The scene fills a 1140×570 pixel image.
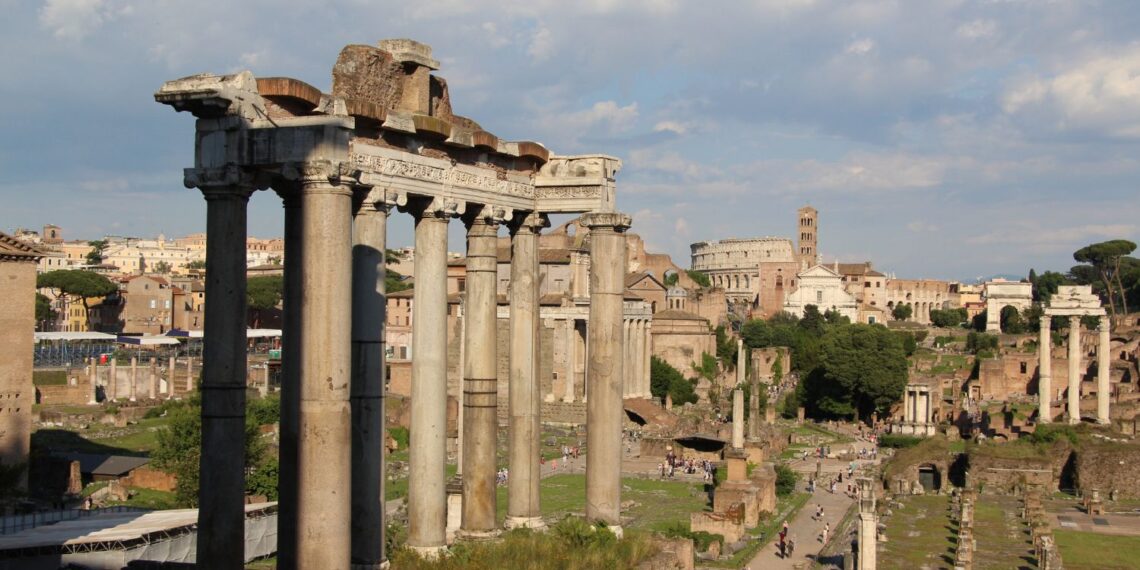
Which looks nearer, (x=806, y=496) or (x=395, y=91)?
(x=395, y=91)

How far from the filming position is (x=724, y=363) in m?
85.4

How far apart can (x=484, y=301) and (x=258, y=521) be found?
1229cm

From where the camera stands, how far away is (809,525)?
124 feet

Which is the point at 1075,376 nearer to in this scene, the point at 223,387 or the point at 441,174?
the point at 441,174

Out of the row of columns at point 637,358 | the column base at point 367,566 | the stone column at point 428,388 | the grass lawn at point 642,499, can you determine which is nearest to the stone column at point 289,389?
the column base at point 367,566

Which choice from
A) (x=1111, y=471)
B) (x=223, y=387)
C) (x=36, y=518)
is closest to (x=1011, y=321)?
(x=1111, y=471)

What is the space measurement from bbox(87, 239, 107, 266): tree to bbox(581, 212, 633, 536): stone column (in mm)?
145027

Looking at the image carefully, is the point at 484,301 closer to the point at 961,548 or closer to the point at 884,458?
the point at 961,548

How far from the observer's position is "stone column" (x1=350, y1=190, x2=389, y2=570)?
490 inches

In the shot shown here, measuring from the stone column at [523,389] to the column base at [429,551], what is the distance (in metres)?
1.99

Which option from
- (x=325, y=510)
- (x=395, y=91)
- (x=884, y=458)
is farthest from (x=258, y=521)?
(x=884, y=458)

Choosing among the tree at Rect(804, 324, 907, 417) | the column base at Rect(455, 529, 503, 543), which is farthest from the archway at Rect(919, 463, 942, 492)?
the column base at Rect(455, 529, 503, 543)

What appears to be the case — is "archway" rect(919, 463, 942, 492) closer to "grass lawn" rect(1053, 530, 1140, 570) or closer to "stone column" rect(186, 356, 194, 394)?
"grass lawn" rect(1053, 530, 1140, 570)

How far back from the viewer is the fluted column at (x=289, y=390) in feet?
36.9
